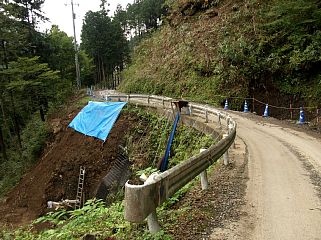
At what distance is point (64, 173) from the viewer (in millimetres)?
20312

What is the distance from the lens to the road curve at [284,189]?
4.82 metres

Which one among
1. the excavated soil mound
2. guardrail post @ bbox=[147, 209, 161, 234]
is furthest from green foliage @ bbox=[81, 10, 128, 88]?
guardrail post @ bbox=[147, 209, 161, 234]

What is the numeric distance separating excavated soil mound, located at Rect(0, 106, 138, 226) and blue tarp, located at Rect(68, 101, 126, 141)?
0.41m

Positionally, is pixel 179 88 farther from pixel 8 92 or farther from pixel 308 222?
pixel 308 222

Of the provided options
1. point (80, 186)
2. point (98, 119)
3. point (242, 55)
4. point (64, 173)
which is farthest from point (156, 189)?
point (242, 55)

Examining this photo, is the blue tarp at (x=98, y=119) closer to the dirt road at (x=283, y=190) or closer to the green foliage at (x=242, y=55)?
the green foliage at (x=242, y=55)

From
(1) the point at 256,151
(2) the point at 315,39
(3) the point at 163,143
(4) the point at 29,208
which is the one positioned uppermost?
(2) the point at 315,39

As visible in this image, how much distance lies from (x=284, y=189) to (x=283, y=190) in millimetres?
81

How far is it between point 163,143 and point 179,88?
43.1ft

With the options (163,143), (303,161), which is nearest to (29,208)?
(163,143)

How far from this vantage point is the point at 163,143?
1703cm

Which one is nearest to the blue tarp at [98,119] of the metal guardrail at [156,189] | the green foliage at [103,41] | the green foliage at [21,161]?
the green foliage at [21,161]

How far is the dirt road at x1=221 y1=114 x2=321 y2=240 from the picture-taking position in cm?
481

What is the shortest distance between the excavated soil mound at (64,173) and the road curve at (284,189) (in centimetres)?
1001
